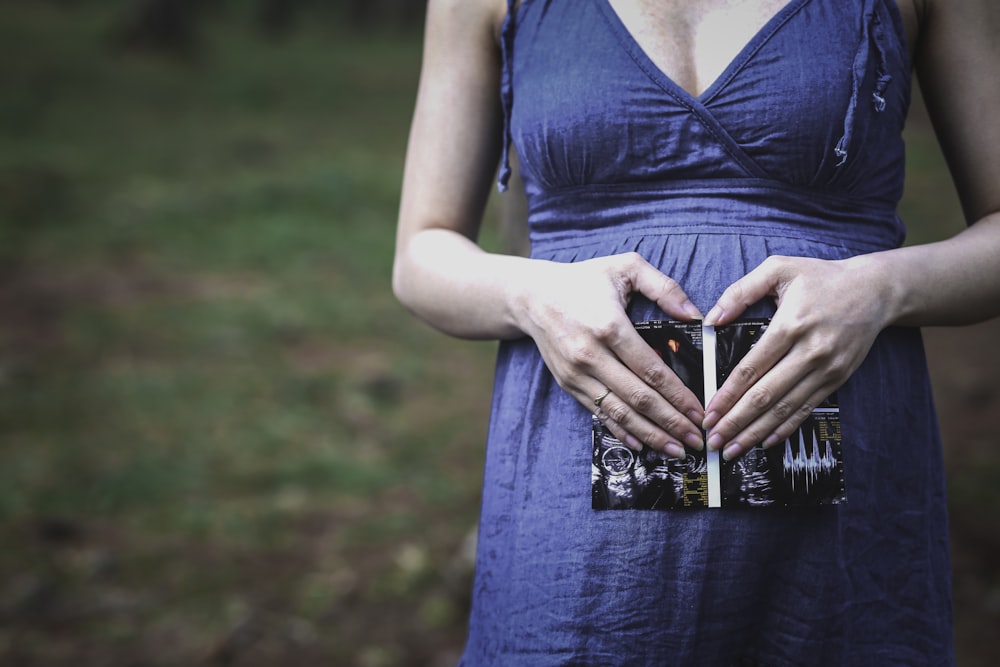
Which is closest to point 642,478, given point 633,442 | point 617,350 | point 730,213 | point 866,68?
point 633,442

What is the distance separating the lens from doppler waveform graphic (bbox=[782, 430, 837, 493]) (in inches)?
43.5

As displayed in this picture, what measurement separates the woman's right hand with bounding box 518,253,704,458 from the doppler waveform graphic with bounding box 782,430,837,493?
4.6 inches

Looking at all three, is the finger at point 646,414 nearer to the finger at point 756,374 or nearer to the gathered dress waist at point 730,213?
the finger at point 756,374

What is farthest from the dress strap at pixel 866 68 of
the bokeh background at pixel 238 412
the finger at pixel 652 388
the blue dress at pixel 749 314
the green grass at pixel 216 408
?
the green grass at pixel 216 408

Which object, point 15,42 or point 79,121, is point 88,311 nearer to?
point 79,121

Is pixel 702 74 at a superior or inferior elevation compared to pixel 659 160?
superior

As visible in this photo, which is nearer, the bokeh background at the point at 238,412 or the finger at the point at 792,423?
the finger at the point at 792,423

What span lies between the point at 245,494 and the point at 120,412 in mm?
1052

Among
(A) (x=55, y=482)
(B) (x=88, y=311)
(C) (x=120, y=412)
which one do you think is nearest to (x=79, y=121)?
(B) (x=88, y=311)

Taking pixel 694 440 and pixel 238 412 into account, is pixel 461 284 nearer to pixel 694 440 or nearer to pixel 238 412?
pixel 694 440

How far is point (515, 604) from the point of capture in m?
1.21

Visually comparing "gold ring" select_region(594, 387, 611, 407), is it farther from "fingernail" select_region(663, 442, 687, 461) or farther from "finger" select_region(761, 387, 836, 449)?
"finger" select_region(761, 387, 836, 449)

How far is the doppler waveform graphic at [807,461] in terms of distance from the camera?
3.62ft

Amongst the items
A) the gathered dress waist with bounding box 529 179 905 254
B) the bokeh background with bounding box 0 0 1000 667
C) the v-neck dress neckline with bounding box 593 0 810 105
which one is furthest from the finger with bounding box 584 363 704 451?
the bokeh background with bounding box 0 0 1000 667
